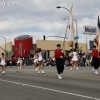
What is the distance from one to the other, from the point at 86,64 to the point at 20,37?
41.0m

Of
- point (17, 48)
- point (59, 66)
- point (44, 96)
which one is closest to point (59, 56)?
point (59, 66)

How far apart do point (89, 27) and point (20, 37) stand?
19.9 m

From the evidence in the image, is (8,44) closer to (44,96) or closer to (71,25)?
(71,25)

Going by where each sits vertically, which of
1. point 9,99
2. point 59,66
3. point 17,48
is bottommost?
point 9,99

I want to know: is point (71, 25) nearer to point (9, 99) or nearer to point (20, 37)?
point (9, 99)

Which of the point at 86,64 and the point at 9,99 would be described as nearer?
the point at 9,99

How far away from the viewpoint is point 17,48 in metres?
70.9

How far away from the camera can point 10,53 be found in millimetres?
75938

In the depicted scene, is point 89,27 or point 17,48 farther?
point 17,48

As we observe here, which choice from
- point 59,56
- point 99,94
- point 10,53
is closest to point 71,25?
point 59,56

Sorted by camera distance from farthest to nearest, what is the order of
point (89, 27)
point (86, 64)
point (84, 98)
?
1. point (89, 27)
2. point (86, 64)
3. point (84, 98)

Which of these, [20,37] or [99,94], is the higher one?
[20,37]

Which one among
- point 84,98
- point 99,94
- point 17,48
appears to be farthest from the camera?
point 17,48

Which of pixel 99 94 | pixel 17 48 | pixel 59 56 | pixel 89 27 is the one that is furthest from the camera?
pixel 17 48
